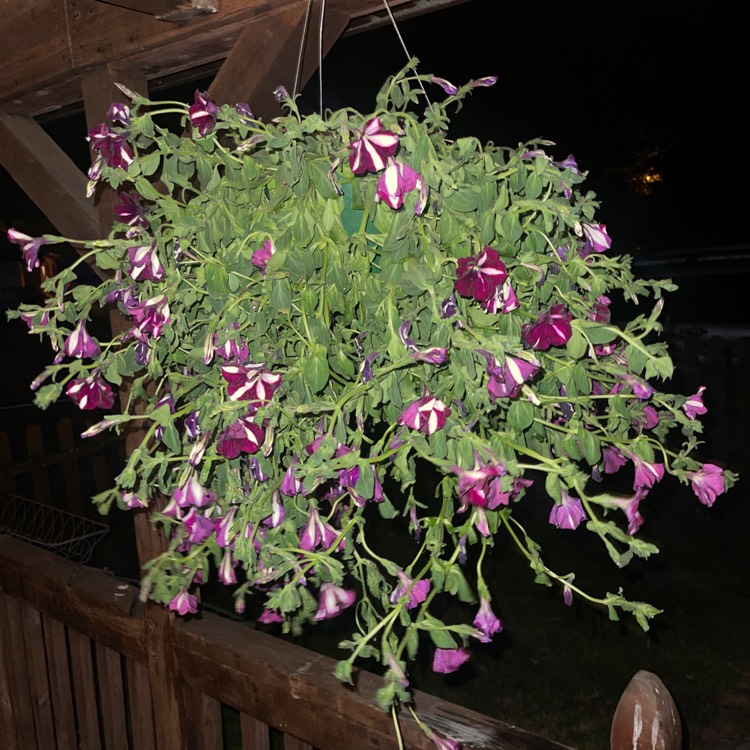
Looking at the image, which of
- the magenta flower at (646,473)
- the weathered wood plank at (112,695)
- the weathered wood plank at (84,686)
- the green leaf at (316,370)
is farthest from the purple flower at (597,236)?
the weathered wood plank at (84,686)

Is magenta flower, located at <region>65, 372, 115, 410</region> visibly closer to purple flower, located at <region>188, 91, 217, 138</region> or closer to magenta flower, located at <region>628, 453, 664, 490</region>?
purple flower, located at <region>188, 91, 217, 138</region>

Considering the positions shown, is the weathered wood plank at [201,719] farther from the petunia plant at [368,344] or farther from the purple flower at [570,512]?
the purple flower at [570,512]

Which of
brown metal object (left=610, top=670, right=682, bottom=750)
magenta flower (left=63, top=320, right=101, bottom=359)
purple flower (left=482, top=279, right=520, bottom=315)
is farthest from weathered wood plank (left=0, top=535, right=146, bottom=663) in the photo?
purple flower (left=482, top=279, right=520, bottom=315)

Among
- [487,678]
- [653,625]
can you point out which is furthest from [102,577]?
[653,625]

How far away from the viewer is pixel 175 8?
1524mm

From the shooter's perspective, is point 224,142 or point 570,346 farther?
point 224,142

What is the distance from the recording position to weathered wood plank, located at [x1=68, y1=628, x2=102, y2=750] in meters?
2.34

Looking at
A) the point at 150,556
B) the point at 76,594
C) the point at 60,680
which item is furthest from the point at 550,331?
the point at 60,680

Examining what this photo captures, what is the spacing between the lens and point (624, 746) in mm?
1215

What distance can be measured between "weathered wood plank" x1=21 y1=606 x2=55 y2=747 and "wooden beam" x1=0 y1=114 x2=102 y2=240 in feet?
4.20

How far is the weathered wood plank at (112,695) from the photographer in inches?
89.1

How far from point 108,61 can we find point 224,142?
19.2 inches

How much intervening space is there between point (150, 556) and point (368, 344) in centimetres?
129

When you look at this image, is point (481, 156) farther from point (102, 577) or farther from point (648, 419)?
point (102, 577)
